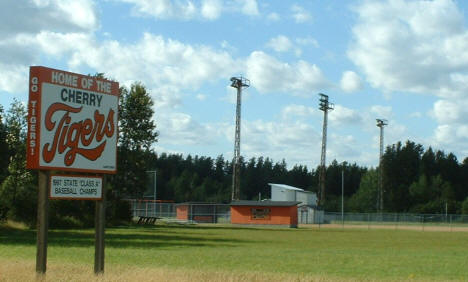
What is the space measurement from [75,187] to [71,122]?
4.48 feet

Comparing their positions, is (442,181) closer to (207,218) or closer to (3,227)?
(207,218)

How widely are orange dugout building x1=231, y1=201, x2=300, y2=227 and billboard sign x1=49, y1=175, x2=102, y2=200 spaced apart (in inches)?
2419

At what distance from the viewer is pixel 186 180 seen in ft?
596

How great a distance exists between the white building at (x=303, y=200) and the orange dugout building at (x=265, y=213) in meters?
12.8

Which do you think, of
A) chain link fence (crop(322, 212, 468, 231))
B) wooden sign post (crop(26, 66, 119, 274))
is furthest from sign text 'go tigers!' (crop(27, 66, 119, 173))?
chain link fence (crop(322, 212, 468, 231))

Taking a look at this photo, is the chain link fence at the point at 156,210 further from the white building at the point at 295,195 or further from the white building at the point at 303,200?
the white building at the point at 295,195

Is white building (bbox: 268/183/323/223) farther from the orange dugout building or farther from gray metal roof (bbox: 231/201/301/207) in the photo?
the orange dugout building

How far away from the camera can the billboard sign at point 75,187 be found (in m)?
14.5

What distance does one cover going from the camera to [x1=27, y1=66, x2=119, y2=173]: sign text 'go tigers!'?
1427cm

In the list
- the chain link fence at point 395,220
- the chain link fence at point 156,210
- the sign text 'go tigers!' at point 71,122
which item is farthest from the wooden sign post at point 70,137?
the chain link fence at point 156,210

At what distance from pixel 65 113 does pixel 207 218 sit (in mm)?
70525

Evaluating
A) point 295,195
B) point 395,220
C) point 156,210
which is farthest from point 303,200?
point 156,210

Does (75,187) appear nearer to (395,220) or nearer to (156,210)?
(395,220)

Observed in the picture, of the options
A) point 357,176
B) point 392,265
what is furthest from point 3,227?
point 357,176
